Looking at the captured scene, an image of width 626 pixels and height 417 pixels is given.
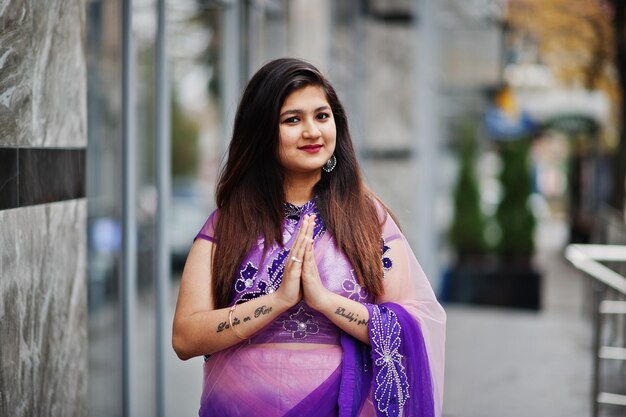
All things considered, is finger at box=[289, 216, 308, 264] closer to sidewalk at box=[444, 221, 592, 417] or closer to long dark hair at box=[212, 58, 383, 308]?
long dark hair at box=[212, 58, 383, 308]

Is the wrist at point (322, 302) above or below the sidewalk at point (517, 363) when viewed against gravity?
above

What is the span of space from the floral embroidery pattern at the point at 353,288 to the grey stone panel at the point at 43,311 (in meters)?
0.95

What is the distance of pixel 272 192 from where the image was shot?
293 cm

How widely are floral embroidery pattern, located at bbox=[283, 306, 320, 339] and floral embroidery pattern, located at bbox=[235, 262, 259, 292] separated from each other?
0.15 metres

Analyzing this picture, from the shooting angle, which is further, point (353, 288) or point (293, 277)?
point (353, 288)

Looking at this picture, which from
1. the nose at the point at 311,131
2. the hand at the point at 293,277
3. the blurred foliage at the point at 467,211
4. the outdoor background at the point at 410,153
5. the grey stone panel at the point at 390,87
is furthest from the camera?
the blurred foliage at the point at 467,211

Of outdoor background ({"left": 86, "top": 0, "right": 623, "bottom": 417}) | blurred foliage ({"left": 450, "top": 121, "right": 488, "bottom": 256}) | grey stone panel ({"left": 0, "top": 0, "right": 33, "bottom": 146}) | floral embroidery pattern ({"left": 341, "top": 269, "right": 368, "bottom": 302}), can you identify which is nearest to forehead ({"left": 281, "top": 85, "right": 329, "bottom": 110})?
floral embroidery pattern ({"left": 341, "top": 269, "right": 368, "bottom": 302})

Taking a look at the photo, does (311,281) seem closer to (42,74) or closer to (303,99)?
(303,99)

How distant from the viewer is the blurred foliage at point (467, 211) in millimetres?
14188

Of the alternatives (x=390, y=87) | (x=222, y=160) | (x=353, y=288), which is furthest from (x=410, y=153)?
(x=353, y=288)

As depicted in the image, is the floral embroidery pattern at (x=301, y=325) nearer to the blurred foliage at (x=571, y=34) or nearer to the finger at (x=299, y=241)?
the finger at (x=299, y=241)

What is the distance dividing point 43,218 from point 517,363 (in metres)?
5.96

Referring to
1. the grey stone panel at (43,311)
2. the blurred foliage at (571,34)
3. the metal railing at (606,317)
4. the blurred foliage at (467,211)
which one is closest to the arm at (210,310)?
the grey stone panel at (43,311)

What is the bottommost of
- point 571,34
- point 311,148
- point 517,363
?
point 517,363
